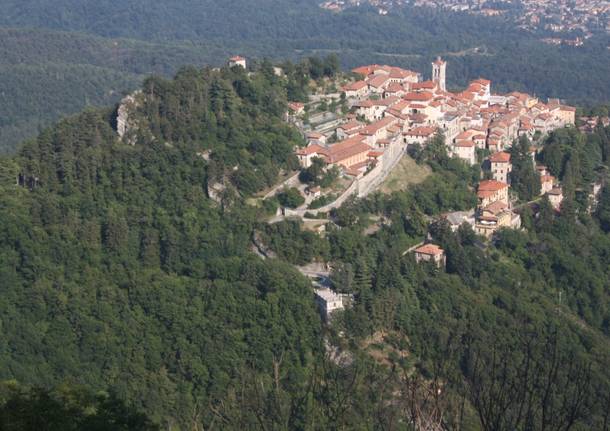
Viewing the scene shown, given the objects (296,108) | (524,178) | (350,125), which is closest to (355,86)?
(296,108)

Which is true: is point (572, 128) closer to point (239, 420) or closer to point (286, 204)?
point (286, 204)

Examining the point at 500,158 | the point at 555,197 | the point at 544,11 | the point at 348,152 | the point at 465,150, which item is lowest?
the point at 544,11

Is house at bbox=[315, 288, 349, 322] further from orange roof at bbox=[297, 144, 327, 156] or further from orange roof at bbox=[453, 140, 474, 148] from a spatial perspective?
orange roof at bbox=[453, 140, 474, 148]

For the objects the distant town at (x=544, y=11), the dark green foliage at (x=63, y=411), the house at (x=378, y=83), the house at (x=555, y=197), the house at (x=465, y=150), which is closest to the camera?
the dark green foliage at (x=63, y=411)

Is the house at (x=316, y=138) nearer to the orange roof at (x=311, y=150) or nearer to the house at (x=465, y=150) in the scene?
the orange roof at (x=311, y=150)

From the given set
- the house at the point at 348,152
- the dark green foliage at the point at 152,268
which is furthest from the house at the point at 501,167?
the dark green foliage at the point at 152,268

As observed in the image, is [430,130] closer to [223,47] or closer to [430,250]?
[430,250]
